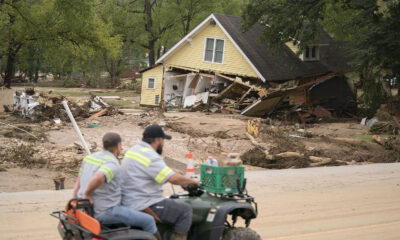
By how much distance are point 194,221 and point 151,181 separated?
1006 mm

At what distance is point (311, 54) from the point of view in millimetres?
39031

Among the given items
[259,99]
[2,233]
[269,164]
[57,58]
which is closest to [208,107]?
[259,99]

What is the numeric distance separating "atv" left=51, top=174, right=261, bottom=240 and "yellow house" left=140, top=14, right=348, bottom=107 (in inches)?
981

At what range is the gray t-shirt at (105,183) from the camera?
5.91 metres

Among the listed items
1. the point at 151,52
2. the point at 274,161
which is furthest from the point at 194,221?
the point at 151,52

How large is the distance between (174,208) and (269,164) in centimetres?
1210

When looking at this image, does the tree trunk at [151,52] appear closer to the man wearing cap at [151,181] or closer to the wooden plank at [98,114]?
the wooden plank at [98,114]

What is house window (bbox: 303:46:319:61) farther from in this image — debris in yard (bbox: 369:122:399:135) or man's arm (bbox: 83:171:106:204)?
man's arm (bbox: 83:171:106:204)

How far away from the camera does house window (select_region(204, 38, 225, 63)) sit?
3522 centimetres

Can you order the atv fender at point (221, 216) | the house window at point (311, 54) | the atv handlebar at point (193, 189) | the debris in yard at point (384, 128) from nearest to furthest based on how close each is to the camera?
1. the atv fender at point (221, 216)
2. the atv handlebar at point (193, 189)
3. the debris in yard at point (384, 128)
4. the house window at point (311, 54)

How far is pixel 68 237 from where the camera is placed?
6.27m

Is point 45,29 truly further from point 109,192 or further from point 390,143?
point 109,192

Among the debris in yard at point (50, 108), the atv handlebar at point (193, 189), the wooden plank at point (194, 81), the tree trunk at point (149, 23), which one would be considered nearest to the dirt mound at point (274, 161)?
the atv handlebar at point (193, 189)

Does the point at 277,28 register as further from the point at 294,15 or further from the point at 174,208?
the point at 174,208
